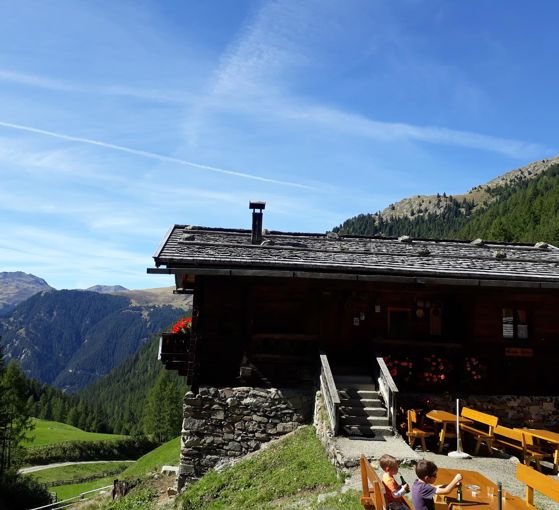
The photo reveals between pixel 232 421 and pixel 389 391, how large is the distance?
418 cm

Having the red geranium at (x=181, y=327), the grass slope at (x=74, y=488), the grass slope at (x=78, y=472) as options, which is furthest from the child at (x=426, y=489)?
the grass slope at (x=78, y=472)

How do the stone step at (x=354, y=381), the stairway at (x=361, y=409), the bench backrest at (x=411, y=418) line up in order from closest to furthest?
the stairway at (x=361, y=409)
the bench backrest at (x=411, y=418)
the stone step at (x=354, y=381)

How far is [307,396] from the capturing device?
1324cm

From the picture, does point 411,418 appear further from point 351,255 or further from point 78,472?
point 78,472

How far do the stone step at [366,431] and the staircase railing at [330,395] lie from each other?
32cm

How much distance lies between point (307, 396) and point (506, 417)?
19.4 ft

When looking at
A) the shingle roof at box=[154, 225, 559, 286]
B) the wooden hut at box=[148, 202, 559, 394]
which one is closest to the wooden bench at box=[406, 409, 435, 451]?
the wooden hut at box=[148, 202, 559, 394]

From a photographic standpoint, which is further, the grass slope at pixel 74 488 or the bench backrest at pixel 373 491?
the grass slope at pixel 74 488

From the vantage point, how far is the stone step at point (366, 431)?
11.0 meters

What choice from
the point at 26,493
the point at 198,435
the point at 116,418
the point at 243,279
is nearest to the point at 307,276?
the point at 243,279

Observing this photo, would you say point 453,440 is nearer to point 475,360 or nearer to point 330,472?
point 475,360

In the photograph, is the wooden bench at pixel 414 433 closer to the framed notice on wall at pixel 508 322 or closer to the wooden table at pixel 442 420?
the wooden table at pixel 442 420

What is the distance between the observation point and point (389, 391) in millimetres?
11812

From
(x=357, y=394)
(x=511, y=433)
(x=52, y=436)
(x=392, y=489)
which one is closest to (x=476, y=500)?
A: (x=392, y=489)
